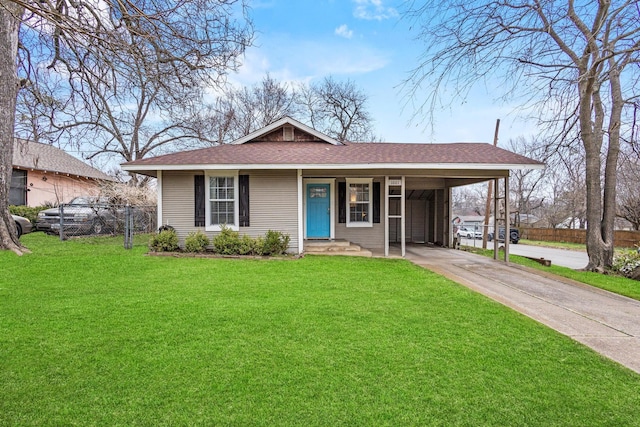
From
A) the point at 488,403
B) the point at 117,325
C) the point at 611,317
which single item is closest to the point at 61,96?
the point at 117,325

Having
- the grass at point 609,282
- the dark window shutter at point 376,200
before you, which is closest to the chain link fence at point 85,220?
the dark window shutter at point 376,200

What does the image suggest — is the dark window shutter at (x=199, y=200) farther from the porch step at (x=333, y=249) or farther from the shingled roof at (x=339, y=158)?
the porch step at (x=333, y=249)

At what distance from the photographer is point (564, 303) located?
554 cm

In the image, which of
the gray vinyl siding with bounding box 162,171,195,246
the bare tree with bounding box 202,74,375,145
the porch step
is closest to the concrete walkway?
the porch step

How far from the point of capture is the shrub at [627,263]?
8.69m

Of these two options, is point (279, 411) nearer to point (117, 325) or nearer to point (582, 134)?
point (117, 325)

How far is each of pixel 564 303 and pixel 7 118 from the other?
13.1m

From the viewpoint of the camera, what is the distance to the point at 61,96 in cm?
725

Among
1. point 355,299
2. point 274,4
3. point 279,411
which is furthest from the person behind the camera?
point 274,4

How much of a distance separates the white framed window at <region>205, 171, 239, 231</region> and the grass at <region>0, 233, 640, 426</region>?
426 centimetres

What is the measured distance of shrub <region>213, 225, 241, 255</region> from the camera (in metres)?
9.33

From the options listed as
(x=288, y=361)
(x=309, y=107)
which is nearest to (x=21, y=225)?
(x=288, y=361)

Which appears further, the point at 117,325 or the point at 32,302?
the point at 32,302

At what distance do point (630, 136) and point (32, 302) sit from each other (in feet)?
44.4
